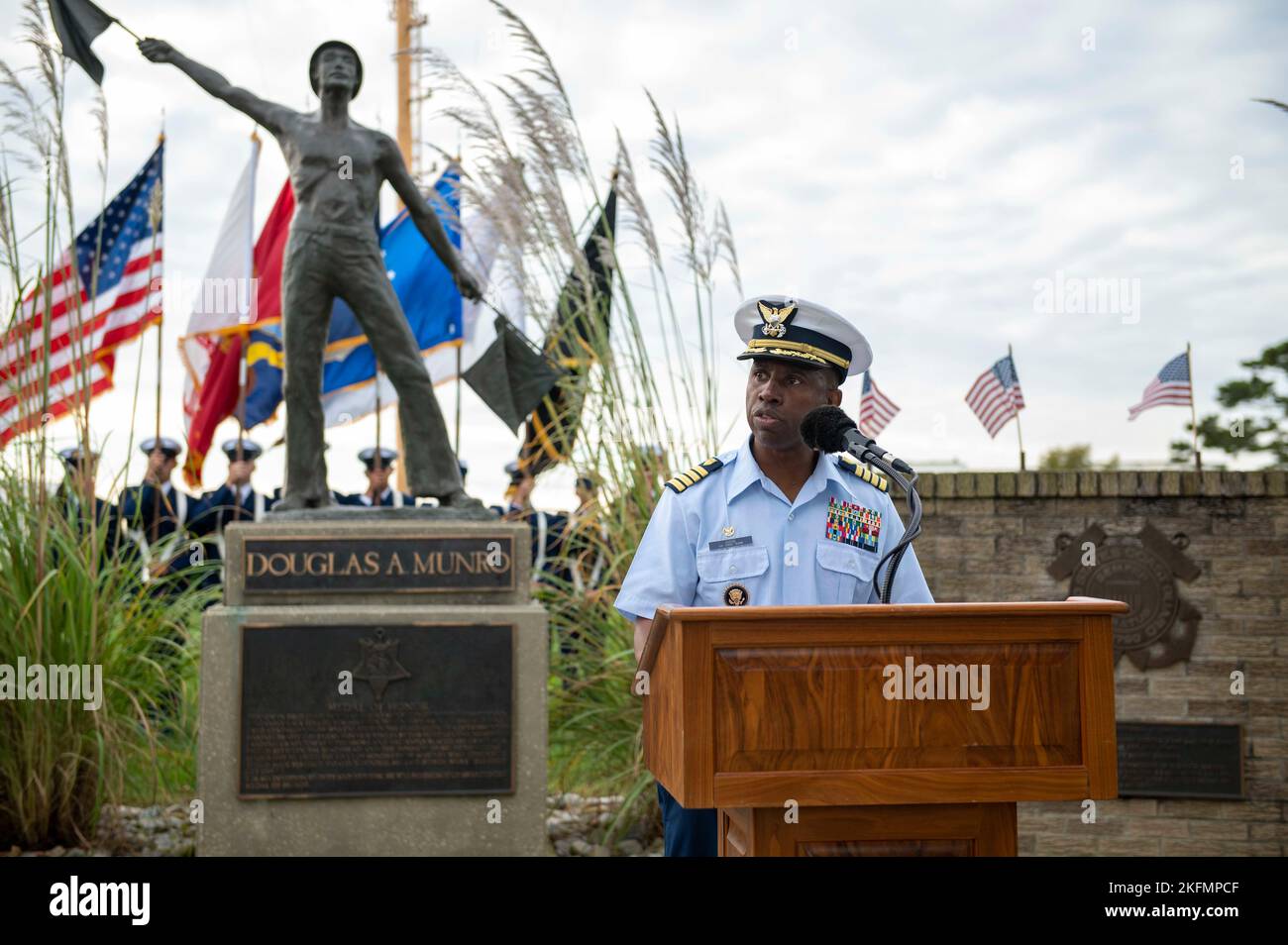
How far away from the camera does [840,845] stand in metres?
1.95

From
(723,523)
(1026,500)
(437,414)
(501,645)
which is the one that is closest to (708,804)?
(723,523)

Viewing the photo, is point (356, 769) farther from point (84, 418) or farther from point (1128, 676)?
point (1128, 676)

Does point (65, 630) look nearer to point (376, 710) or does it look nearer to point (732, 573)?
point (376, 710)

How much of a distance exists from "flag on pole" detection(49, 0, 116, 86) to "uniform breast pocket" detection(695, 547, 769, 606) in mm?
4190

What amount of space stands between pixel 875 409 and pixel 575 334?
3.06 meters

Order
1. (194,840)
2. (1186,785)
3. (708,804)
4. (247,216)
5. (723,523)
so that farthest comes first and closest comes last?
(247,216), (1186,785), (194,840), (723,523), (708,804)

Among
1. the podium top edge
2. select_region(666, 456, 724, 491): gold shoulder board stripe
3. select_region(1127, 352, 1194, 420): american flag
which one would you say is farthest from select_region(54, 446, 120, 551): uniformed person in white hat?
select_region(1127, 352, 1194, 420): american flag

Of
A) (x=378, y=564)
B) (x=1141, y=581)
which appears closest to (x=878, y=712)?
(x=378, y=564)

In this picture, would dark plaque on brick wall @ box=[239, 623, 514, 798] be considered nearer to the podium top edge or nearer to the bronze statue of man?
the bronze statue of man

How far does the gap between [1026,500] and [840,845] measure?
413cm

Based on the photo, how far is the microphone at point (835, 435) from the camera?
2.19 m

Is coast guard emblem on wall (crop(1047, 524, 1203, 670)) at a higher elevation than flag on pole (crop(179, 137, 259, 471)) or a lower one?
lower

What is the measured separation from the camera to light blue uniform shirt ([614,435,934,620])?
270 centimetres

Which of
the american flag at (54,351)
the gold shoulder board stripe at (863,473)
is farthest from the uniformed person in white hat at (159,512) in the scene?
the gold shoulder board stripe at (863,473)
